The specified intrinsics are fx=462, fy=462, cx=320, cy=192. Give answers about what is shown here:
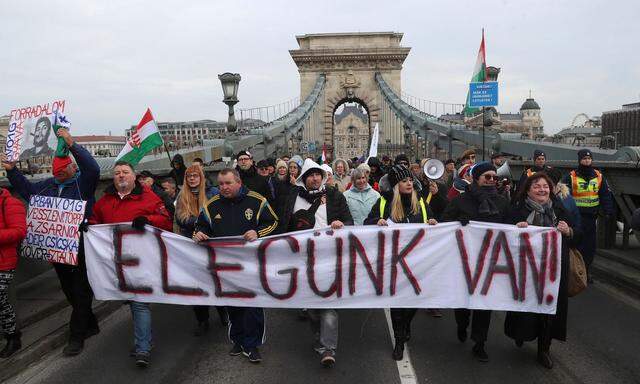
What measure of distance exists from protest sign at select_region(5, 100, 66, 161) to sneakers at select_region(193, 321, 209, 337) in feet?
7.47

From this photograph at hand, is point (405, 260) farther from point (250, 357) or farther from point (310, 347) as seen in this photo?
point (250, 357)

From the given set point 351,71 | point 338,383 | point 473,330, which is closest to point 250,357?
point 338,383

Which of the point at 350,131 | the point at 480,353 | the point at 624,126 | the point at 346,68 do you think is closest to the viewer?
the point at 480,353

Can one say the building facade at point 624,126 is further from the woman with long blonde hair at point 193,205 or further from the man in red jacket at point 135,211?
the man in red jacket at point 135,211

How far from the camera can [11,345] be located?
4195 millimetres

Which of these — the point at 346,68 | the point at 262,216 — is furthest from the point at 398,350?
the point at 346,68

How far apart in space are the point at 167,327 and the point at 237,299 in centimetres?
131

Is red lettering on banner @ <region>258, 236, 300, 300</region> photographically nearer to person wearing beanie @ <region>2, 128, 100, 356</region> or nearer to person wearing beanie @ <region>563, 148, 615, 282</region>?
person wearing beanie @ <region>2, 128, 100, 356</region>

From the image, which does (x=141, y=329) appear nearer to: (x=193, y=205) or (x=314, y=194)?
(x=193, y=205)

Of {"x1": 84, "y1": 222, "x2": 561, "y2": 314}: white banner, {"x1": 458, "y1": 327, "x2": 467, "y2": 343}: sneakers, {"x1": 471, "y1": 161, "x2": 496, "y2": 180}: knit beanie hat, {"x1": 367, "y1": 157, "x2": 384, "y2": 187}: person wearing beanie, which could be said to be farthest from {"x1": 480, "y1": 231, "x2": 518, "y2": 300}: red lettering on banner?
{"x1": 367, "y1": 157, "x2": 384, "y2": 187}: person wearing beanie

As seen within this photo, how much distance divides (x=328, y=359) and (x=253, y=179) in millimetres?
3232

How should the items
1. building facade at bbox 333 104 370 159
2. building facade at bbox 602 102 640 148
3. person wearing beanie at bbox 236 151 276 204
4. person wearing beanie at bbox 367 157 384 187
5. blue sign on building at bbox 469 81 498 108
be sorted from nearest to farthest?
1. person wearing beanie at bbox 236 151 276 204
2. person wearing beanie at bbox 367 157 384 187
3. blue sign on building at bbox 469 81 498 108
4. building facade at bbox 602 102 640 148
5. building facade at bbox 333 104 370 159

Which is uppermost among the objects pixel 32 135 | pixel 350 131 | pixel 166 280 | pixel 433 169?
pixel 350 131

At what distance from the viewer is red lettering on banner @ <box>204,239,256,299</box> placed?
4262 mm
